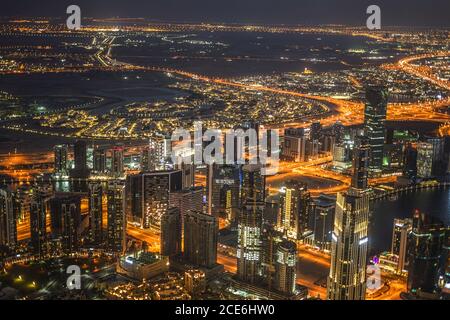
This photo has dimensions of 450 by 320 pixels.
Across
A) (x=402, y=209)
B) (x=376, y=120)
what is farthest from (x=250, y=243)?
(x=376, y=120)

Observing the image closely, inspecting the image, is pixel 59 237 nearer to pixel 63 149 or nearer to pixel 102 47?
pixel 63 149

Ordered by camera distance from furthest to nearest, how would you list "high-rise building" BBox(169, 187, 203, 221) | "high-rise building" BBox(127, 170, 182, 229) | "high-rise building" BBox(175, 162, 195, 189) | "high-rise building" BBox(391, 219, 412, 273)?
"high-rise building" BBox(175, 162, 195, 189) < "high-rise building" BBox(127, 170, 182, 229) < "high-rise building" BBox(169, 187, 203, 221) < "high-rise building" BBox(391, 219, 412, 273)

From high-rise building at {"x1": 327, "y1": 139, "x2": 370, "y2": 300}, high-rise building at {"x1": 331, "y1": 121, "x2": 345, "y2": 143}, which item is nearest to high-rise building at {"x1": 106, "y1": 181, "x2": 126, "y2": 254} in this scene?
high-rise building at {"x1": 327, "y1": 139, "x2": 370, "y2": 300}

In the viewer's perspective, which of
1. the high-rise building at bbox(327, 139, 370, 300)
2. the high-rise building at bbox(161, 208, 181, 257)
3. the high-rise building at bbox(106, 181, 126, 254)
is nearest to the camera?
the high-rise building at bbox(327, 139, 370, 300)

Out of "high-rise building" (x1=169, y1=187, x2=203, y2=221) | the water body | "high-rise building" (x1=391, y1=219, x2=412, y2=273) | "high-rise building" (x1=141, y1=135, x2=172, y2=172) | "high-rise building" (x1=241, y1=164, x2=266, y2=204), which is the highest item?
"high-rise building" (x1=241, y1=164, x2=266, y2=204)

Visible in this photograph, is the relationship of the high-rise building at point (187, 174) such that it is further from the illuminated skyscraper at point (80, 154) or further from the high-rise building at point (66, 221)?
the high-rise building at point (66, 221)

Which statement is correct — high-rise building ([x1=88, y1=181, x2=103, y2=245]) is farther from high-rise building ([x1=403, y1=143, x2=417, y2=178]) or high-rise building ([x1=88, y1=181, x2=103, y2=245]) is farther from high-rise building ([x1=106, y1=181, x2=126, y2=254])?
high-rise building ([x1=403, y1=143, x2=417, y2=178])

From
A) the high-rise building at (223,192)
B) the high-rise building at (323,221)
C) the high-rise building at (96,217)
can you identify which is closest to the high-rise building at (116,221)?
the high-rise building at (96,217)
